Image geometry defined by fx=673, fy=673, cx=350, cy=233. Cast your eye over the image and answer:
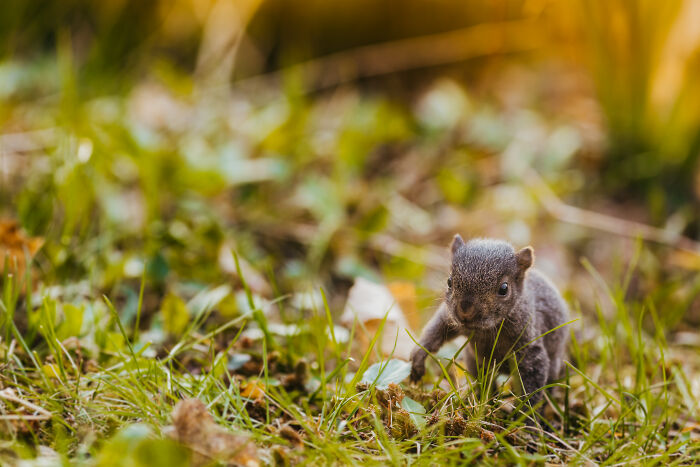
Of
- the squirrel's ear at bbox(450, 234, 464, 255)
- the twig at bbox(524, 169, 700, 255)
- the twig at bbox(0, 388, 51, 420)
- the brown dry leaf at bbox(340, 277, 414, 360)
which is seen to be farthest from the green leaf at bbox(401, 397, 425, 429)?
the twig at bbox(524, 169, 700, 255)

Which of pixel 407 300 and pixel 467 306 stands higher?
pixel 467 306

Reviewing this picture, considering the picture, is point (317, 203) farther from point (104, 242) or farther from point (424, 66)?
point (424, 66)

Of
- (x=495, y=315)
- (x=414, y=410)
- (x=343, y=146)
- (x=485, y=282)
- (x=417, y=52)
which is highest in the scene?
(x=417, y=52)

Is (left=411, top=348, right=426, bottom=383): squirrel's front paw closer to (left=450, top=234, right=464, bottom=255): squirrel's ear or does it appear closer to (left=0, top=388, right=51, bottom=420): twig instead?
(left=450, top=234, right=464, bottom=255): squirrel's ear

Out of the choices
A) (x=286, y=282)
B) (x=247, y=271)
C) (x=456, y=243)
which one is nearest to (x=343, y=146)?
(x=286, y=282)

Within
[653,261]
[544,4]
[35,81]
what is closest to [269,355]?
[653,261]

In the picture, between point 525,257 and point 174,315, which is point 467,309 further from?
point 174,315
